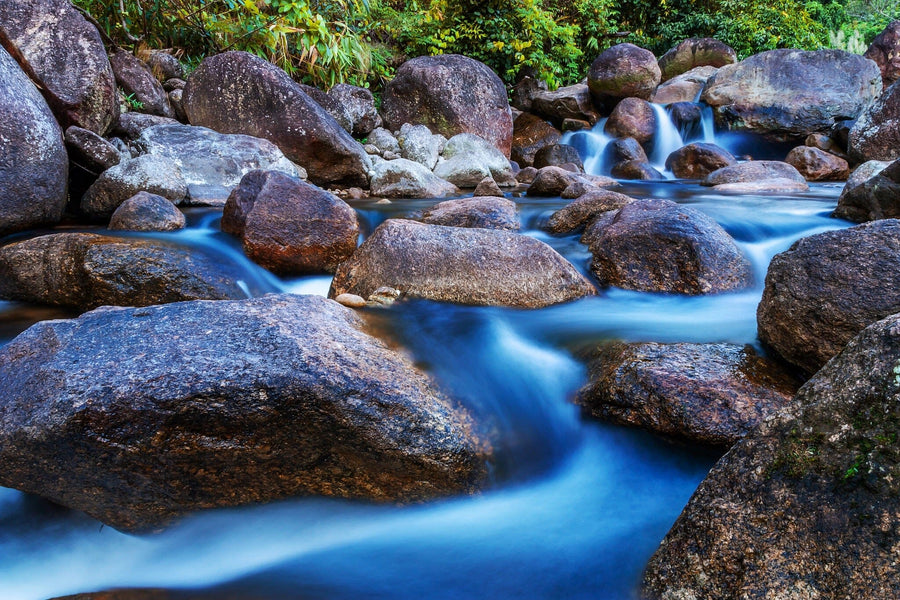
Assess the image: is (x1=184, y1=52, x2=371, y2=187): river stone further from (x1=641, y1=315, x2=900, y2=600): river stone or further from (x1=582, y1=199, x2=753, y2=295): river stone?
(x1=641, y1=315, x2=900, y2=600): river stone

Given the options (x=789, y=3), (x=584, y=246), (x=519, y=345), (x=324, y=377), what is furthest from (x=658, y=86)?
(x=324, y=377)

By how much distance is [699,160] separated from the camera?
37.0ft

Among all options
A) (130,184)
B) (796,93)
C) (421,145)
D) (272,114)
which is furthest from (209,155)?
(796,93)

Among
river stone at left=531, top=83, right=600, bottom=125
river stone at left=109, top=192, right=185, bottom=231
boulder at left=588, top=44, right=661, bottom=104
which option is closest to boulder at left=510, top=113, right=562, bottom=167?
river stone at left=531, top=83, right=600, bottom=125

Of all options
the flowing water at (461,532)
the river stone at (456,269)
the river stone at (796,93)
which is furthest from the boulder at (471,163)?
the flowing water at (461,532)

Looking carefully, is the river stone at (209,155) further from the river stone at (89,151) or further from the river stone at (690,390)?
the river stone at (690,390)

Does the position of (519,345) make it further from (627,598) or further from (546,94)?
(546,94)

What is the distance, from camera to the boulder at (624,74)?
13922mm

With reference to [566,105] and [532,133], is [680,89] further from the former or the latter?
[532,133]

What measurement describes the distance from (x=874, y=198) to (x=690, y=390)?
14.2 feet

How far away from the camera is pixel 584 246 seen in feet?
17.0

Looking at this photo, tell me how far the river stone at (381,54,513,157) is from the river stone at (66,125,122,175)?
6306 millimetres

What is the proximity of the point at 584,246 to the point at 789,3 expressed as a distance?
Answer: 674 inches

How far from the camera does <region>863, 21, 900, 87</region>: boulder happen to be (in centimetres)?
1495
